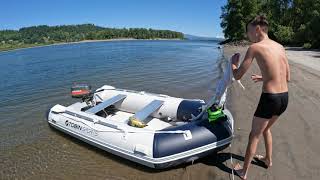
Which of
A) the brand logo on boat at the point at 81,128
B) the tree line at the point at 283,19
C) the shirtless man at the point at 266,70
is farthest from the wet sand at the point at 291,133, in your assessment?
the tree line at the point at 283,19

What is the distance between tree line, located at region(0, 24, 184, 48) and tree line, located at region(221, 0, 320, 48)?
7561 cm

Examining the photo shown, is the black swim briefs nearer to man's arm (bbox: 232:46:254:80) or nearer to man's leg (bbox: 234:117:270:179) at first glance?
man's leg (bbox: 234:117:270:179)

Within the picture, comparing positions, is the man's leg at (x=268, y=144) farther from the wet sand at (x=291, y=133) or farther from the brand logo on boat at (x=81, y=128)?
the brand logo on boat at (x=81, y=128)

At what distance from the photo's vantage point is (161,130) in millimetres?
4855

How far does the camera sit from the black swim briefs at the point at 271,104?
3.53 m

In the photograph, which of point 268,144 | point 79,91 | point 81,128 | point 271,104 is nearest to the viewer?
point 271,104

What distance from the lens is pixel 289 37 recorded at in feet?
118

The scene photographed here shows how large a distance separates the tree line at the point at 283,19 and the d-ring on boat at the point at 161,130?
2063cm

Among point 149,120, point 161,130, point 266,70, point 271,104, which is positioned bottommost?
point 149,120

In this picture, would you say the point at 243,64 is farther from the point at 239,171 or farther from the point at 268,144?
the point at 239,171

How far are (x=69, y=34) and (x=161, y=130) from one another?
133 meters

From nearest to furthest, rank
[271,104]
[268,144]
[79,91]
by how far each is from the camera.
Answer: [271,104] → [268,144] → [79,91]

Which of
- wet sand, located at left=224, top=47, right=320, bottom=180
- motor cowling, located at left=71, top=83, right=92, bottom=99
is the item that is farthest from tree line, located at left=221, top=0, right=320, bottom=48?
motor cowling, located at left=71, top=83, right=92, bottom=99

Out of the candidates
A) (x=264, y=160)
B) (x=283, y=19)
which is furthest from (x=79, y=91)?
(x=283, y=19)
